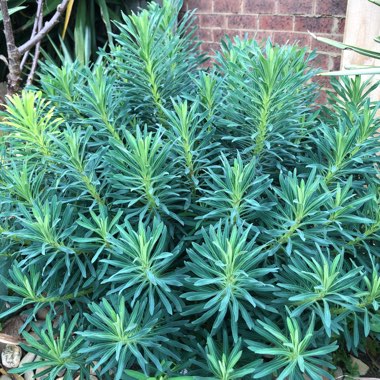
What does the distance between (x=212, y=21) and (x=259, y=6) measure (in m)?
0.45

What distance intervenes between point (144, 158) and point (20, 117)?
1.64 feet

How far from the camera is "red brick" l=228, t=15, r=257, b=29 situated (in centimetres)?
306

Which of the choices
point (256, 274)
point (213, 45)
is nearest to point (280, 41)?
point (213, 45)

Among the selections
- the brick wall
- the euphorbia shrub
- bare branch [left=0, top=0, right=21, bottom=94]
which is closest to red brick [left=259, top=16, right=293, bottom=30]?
the brick wall

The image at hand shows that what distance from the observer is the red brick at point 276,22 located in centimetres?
284

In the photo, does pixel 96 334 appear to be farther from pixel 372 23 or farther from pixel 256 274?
pixel 372 23

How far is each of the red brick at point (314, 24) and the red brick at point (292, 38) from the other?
3 cm

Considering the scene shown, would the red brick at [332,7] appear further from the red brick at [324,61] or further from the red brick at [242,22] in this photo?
the red brick at [242,22]

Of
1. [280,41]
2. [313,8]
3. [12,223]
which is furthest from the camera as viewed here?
[280,41]

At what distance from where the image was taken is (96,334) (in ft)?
3.76

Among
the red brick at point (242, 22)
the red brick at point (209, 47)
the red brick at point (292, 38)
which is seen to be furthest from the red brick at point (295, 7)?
the red brick at point (209, 47)

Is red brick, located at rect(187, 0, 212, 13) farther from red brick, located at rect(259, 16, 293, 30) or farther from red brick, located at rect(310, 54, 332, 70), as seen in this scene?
red brick, located at rect(310, 54, 332, 70)

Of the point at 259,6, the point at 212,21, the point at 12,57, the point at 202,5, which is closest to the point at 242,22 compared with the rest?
the point at 259,6

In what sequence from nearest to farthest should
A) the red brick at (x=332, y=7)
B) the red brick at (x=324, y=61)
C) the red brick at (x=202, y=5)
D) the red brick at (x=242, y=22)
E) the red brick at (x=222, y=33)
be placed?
1. the red brick at (x=332, y=7)
2. the red brick at (x=324, y=61)
3. the red brick at (x=242, y=22)
4. the red brick at (x=222, y=33)
5. the red brick at (x=202, y=5)
